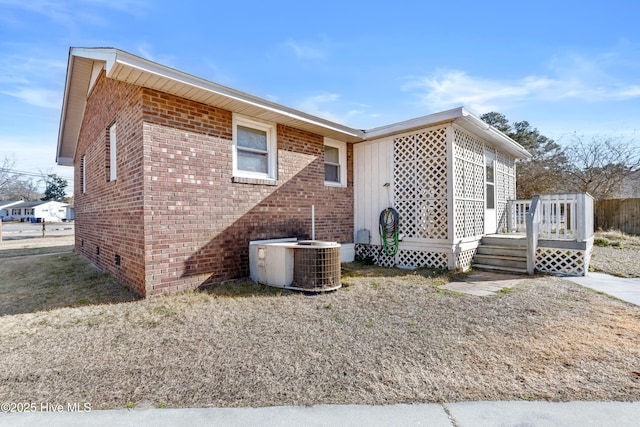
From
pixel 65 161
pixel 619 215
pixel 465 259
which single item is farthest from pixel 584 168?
pixel 65 161

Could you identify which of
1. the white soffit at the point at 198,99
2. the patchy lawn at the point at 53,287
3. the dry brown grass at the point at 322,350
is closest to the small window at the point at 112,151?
the white soffit at the point at 198,99

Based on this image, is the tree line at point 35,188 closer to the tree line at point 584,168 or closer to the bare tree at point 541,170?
the bare tree at point 541,170

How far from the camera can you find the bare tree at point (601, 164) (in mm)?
16812

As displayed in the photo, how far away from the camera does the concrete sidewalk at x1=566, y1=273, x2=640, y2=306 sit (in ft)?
15.8

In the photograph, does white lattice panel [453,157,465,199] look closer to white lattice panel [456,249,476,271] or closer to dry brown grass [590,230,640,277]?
white lattice panel [456,249,476,271]

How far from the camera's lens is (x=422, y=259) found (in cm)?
717

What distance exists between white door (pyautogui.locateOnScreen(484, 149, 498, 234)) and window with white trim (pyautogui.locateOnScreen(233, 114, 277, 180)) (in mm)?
5868

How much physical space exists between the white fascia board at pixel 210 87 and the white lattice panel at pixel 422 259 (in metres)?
3.42

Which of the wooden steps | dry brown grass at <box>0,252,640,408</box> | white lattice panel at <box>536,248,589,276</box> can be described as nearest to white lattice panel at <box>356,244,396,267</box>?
the wooden steps

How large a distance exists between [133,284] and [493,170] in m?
9.50

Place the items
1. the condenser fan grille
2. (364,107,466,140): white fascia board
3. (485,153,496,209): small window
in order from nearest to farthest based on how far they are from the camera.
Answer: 1. the condenser fan grille
2. (364,107,466,140): white fascia board
3. (485,153,496,209): small window

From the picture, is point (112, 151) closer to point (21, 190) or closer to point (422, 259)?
point (422, 259)

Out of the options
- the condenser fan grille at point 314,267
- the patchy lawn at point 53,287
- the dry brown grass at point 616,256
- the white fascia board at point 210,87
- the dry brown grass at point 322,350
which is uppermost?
the white fascia board at point 210,87

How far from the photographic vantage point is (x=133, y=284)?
5.14 m
